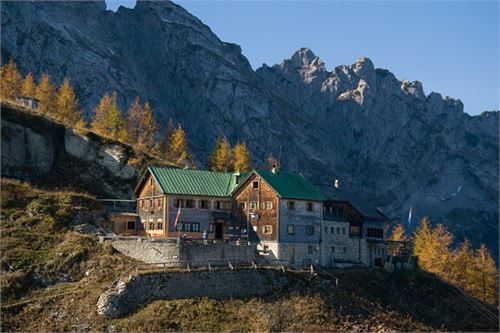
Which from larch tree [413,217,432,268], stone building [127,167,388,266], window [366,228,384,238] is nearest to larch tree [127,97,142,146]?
stone building [127,167,388,266]

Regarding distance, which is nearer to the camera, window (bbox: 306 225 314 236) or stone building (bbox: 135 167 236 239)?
stone building (bbox: 135 167 236 239)

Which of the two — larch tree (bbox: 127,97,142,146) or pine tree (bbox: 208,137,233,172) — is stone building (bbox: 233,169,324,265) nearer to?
pine tree (bbox: 208,137,233,172)

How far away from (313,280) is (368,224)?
25.1m

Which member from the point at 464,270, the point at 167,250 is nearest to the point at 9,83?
the point at 167,250

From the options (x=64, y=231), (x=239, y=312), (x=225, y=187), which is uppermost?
(x=225, y=187)

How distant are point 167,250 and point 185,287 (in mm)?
5390

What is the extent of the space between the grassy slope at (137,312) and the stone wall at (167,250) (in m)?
1.52

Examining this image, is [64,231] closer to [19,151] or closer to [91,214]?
[91,214]

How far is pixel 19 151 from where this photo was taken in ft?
347

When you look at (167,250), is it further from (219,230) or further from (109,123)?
(109,123)

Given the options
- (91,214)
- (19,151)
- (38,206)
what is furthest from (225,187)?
(19,151)

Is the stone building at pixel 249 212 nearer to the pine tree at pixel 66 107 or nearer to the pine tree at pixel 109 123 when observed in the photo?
the pine tree at pixel 109 123

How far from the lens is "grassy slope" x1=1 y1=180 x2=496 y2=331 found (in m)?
66.8

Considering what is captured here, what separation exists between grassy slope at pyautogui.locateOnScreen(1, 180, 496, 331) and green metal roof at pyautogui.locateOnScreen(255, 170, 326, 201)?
11.3 m
